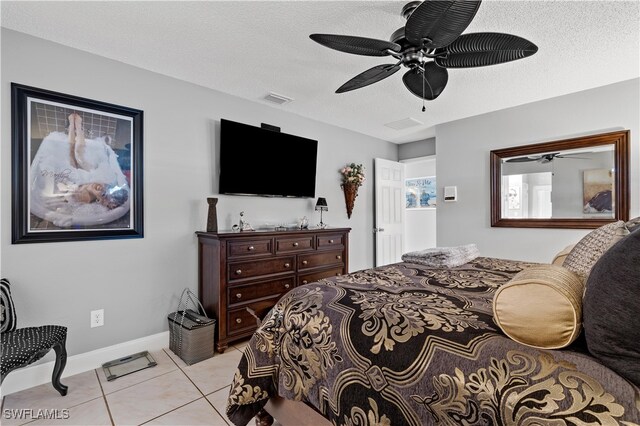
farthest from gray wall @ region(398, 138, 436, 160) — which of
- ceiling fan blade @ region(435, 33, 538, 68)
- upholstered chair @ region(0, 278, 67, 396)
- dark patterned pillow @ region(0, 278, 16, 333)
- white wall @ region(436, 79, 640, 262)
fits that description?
dark patterned pillow @ region(0, 278, 16, 333)

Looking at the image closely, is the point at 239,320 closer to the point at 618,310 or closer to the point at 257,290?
the point at 257,290

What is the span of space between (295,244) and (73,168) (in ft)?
6.60

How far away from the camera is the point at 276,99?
3.27m

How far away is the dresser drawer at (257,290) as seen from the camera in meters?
2.71

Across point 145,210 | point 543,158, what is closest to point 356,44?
point 145,210

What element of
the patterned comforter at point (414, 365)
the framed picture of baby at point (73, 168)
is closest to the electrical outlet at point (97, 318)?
the framed picture of baby at point (73, 168)

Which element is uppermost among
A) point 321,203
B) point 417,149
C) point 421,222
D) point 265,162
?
point 417,149

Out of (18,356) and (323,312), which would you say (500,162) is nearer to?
(323,312)

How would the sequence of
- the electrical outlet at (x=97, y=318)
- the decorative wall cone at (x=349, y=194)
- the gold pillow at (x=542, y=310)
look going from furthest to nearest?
the decorative wall cone at (x=349, y=194), the electrical outlet at (x=97, y=318), the gold pillow at (x=542, y=310)

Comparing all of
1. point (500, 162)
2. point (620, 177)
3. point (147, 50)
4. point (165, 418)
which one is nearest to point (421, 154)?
point (500, 162)

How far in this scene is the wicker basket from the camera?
2.45m

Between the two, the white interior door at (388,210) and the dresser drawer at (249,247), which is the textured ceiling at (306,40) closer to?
the dresser drawer at (249,247)

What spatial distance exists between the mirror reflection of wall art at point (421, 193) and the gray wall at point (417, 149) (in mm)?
772

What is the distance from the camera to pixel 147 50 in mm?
2320
